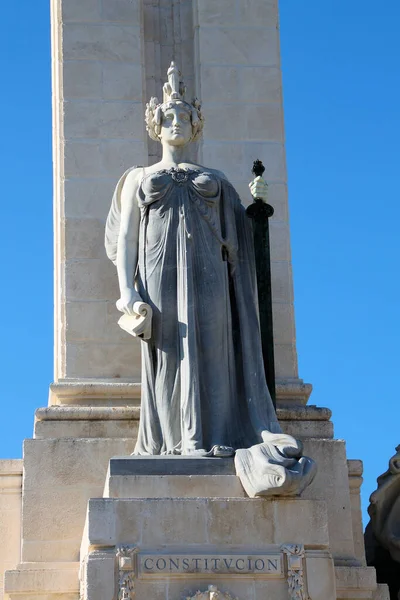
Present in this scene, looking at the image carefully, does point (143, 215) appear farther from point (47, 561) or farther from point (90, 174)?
point (47, 561)

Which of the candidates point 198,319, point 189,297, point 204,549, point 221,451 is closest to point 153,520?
point 204,549

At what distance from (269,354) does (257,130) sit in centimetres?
339

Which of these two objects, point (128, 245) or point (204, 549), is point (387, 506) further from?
point (128, 245)

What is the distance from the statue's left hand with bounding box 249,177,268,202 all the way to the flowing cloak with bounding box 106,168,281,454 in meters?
0.21

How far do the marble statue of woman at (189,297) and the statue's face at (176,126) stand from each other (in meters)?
0.01

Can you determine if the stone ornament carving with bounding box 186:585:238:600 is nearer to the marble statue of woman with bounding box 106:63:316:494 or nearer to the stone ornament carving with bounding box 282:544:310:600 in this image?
the stone ornament carving with bounding box 282:544:310:600

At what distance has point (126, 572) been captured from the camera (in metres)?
14.3

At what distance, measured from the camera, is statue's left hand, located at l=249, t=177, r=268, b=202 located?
1700cm

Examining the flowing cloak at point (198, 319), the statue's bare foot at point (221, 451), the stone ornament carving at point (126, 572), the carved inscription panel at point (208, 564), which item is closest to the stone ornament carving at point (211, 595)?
the carved inscription panel at point (208, 564)

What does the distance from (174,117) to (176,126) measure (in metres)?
0.10

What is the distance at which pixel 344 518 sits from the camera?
55.2 feet

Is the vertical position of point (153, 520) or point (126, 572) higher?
point (153, 520)

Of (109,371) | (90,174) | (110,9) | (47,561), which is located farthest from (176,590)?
(110,9)

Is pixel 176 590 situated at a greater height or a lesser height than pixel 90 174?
lesser
